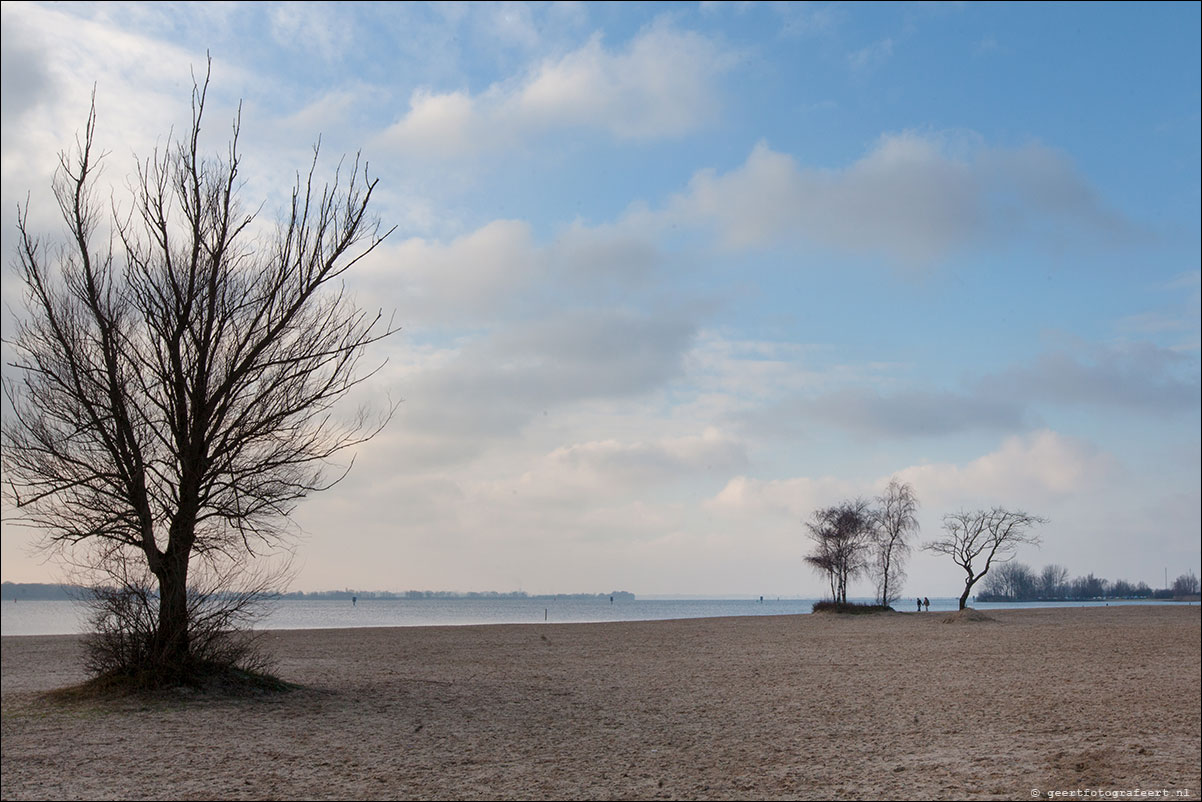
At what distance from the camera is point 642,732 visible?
1162 centimetres

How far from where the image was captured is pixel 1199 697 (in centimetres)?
1383

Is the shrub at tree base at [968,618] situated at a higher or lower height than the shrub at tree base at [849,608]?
higher

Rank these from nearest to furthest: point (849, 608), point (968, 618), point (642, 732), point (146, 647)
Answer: point (642, 732), point (146, 647), point (968, 618), point (849, 608)

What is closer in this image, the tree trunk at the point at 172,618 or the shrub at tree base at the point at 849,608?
the tree trunk at the point at 172,618

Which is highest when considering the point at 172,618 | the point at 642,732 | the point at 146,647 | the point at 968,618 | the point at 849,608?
the point at 172,618

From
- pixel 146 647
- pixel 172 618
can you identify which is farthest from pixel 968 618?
pixel 146 647

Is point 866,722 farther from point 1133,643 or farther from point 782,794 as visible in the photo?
point 1133,643

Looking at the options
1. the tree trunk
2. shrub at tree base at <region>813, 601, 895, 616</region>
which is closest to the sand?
the tree trunk

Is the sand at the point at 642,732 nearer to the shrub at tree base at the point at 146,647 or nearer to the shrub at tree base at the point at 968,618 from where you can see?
the shrub at tree base at the point at 146,647

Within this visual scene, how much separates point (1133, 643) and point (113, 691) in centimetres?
2428

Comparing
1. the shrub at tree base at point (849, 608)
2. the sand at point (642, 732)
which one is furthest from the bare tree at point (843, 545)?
A: the sand at point (642, 732)

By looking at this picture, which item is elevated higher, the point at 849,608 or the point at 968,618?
the point at 968,618

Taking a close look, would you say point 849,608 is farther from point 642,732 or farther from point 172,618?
point 172,618

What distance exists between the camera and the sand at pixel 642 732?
866 cm
